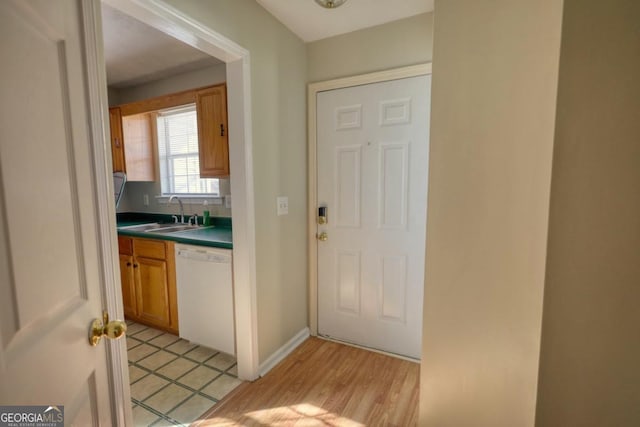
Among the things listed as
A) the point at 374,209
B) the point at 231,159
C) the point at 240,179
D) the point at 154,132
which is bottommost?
the point at 374,209

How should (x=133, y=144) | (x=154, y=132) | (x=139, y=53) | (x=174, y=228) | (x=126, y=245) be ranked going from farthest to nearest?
1. (x=154, y=132)
2. (x=133, y=144)
3. (x=174, y=228)
4. (x=126, y=245)
5. (x=139, y=53)

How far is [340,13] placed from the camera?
190 centimetres

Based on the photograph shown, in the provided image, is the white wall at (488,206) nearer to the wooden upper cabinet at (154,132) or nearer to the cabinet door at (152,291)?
the wooden upper cabinet at (154,132)

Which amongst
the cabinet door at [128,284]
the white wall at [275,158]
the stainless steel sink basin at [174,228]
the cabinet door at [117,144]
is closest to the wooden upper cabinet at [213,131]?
the white wall at [275,158]

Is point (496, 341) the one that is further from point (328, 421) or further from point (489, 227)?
point (328, 421)

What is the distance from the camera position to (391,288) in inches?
86.3

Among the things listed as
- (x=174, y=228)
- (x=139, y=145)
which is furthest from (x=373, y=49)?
(x=139, y=145)

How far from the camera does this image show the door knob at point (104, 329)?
721 millimetres

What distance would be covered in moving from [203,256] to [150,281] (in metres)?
0.80

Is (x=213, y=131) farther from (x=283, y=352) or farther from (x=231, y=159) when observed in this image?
(x=283, y=352)

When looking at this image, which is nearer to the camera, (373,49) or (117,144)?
(373,49)

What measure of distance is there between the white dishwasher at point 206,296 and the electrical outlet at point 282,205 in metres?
0.46

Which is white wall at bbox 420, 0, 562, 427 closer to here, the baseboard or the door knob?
the door knob

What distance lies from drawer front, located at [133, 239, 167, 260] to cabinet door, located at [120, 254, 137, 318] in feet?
0.51
